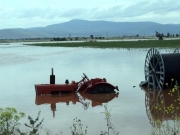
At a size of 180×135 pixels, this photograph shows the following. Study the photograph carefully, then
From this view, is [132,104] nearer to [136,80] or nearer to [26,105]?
[26,105]

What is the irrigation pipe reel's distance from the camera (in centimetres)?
1672

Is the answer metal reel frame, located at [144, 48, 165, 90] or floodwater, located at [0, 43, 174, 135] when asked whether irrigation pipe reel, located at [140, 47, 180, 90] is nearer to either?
metal reel frame, located at [144, 48, 165, 90]

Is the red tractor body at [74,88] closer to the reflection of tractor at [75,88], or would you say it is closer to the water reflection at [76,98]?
the reflection of tractor at [75,88]

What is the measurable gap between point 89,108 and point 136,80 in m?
6.75

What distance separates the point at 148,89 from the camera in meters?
17.4

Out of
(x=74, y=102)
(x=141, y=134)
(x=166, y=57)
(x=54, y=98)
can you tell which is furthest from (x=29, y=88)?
(x=141, y=134)

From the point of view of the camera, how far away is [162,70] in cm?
1702

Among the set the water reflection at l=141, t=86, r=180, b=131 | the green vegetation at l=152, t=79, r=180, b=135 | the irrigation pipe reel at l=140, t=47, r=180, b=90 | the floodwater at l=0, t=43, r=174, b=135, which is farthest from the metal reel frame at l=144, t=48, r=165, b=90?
the green vegetation at l=152, t=79, r=180, b=135

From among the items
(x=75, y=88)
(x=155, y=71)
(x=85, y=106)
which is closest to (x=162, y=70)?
(x=155, y=71)

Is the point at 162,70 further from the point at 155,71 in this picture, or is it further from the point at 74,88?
the point at 74,88

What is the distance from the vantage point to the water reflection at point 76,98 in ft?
48.9

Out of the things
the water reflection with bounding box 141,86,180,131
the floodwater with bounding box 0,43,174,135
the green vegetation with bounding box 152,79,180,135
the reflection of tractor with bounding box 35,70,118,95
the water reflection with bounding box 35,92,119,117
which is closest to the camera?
the green vegetation with bounding box 152,79,180,135

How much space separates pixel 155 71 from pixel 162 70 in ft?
2.45

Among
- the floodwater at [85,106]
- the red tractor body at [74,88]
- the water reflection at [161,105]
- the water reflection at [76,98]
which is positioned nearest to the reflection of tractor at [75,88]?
the red tractor body at [74,88]
